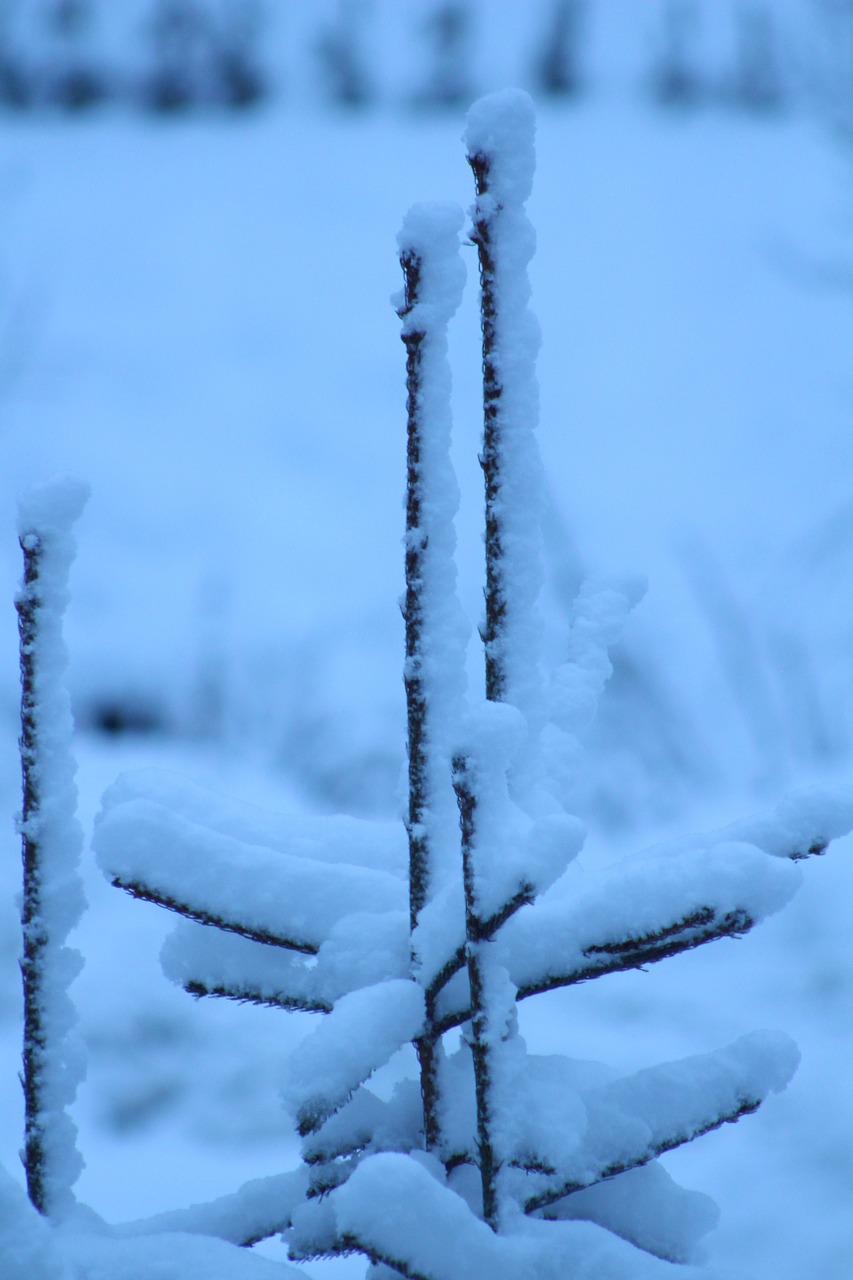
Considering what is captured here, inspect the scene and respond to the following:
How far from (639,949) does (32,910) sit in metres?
0.38

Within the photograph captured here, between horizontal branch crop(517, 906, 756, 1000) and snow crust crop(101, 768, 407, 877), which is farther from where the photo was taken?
snow crust crop(101, 768, 407, 877)

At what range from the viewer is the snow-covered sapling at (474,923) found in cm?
51

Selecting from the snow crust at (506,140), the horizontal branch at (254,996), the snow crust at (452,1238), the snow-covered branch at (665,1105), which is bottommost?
the snow crust at (452,1238)

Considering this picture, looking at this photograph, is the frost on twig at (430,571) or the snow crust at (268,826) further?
the snow crust at (268,826)

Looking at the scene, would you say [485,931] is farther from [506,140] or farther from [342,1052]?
[506,140]

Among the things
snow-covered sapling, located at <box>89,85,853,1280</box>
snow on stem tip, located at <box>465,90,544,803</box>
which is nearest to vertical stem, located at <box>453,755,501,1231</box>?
snow-covered sapling, located at <box>89,85,853,1280</box>

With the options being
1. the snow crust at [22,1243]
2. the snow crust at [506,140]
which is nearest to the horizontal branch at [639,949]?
the snow crust at [22,1243]

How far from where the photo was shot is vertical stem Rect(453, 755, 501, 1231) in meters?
0.52

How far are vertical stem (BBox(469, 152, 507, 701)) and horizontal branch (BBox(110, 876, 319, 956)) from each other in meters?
0.21

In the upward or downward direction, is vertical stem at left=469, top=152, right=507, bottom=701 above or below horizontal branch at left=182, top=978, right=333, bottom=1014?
above

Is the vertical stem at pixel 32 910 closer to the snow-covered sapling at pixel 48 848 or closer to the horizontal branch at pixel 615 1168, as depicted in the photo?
the snow-covered sapling at pixel 48 848

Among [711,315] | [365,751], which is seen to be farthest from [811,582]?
[711,315]

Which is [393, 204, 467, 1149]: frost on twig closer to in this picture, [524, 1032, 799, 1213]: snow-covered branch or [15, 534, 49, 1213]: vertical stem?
[524, 1032, 799, 1213]: snow-covered branch

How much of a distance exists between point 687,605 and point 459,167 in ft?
22.1
